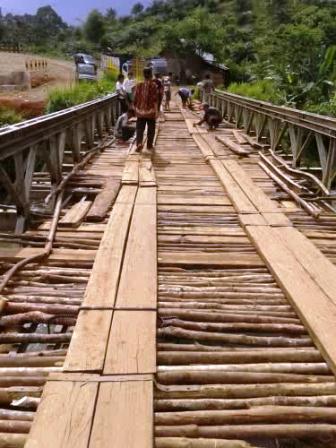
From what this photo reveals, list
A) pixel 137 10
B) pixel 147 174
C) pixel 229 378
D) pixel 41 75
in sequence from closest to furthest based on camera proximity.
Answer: pixel 229 378 < pixel 147 174 < pixel 41 75 < pixel 137 10

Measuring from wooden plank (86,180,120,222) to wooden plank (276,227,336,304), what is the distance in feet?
5.58

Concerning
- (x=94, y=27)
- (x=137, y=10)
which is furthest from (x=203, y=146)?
(x=137, y=10)

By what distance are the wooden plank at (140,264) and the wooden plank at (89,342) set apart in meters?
0.18

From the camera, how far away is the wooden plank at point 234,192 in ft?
16.7

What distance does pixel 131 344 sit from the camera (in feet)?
8.05

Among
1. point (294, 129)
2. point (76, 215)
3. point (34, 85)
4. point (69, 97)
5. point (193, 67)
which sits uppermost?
point (193, 67)

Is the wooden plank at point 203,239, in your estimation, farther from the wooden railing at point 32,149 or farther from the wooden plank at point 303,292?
the wooden railing at point 32,149

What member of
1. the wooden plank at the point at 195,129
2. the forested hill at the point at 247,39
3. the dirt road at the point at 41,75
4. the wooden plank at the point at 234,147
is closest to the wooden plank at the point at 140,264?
the wooden plank at the point at 234,147

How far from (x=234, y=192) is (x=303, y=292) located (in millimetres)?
2787

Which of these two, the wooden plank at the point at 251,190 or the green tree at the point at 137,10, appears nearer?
the wooden plank at the point at 251,190

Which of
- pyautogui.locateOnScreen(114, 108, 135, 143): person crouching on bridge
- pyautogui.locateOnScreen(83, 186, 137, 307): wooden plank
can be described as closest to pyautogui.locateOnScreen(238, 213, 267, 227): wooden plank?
pyautogui.locateOnScreen(83, 186, 137, 307): wooden plank

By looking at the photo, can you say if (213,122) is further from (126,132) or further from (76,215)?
(76,215)

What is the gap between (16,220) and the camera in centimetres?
477

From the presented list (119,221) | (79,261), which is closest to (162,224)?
(119,221)
